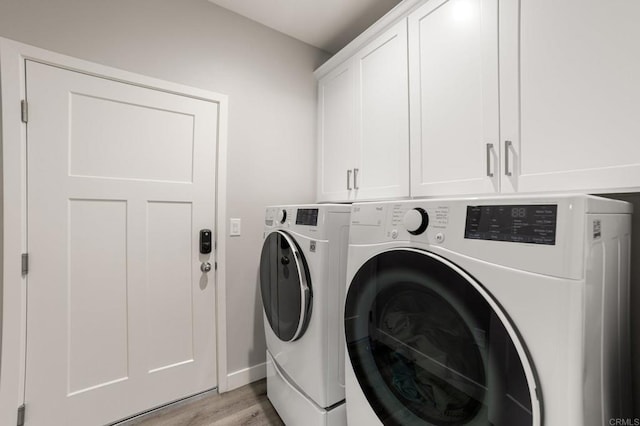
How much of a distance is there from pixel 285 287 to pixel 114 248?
1.00 meters

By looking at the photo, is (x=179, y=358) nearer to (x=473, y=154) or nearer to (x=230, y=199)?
(x=230, y=199)

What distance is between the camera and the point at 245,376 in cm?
188

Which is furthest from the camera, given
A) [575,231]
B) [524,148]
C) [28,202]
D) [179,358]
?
[179,358]

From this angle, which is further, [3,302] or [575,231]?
[3,302]

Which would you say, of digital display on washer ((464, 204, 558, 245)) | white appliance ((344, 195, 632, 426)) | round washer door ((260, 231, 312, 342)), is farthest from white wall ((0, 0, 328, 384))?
digital display on washer ((464, 204, 558, 245))

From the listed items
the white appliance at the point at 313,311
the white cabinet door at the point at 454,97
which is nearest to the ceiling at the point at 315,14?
the white cabinet door at the point at 454,97

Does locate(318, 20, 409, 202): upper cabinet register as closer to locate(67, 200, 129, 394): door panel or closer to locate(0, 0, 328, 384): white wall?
locate(0, 0, 328, 384): white wall

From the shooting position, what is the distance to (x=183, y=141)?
1697 millimetres

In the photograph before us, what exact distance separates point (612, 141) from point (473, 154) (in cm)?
42

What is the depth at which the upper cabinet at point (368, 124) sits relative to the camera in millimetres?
1493

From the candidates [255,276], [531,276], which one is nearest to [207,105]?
[255,276]

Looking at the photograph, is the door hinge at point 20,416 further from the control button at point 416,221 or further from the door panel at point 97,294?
the control button at point 416,221

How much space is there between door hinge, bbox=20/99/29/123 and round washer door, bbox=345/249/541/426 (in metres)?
1.71

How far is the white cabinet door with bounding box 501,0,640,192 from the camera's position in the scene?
0.82 meters
